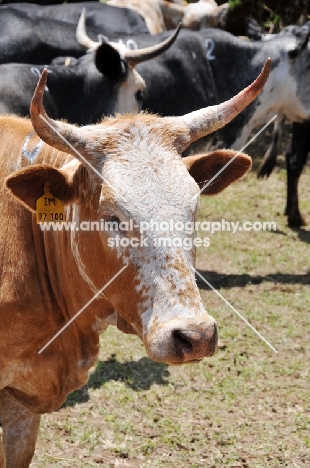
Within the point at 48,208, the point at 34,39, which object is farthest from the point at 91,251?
the point at 34,39

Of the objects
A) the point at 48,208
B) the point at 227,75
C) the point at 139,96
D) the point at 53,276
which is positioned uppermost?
the point at 48,208

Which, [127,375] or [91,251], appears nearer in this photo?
[91,251]

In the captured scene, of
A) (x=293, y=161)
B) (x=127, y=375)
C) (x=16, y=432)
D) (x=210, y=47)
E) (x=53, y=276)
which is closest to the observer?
(x=53, y=276)

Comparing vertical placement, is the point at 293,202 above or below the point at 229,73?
below

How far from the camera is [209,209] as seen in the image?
8.96 meters

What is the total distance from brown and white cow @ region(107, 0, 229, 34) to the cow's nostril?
9137 millimetres

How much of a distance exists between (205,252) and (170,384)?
113 inches

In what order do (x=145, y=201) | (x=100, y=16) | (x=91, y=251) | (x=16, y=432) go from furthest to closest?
1. (x=100, y=16)
2. (x=16, y=432)
3. (x=91, y=251)
4. (x=145, y=201)

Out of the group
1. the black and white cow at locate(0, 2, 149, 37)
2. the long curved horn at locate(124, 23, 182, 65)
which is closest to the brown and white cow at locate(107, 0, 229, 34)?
the black and white cow at locate(0, 2, 149, 37)

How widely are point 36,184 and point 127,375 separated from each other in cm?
239

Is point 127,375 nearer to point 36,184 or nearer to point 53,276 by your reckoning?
point 53,276

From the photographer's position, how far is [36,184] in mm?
2855

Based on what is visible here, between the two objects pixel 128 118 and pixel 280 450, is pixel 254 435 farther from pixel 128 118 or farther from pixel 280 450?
pixel 128 118

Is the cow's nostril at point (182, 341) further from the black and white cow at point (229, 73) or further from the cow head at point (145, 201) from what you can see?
the black and white cow at point (229, 73)
